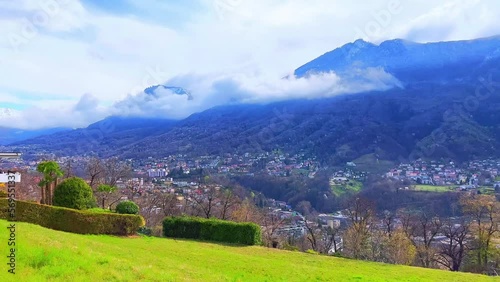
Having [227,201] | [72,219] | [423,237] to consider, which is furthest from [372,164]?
[72,219]

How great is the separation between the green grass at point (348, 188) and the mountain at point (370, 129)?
2830 centimetres

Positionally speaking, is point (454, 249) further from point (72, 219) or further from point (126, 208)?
point (72, 219)

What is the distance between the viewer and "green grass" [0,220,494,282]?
26.6 ft

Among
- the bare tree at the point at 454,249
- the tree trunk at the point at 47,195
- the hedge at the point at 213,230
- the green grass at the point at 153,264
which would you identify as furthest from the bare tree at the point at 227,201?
the bare tree at the point at 454,249

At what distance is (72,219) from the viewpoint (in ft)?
62.3

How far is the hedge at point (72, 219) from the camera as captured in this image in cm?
1798

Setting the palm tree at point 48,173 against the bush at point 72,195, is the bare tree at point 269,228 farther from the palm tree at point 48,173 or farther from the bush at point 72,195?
the palm tree at point 48,173

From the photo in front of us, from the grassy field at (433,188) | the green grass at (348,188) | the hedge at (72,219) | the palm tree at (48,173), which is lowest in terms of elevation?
the grassy field at (433,188)

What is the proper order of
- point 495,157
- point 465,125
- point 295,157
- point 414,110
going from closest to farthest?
point 495,157 → point 465,125 → point 295,157 → point 414,110

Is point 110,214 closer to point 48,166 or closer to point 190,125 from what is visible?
point 48,166

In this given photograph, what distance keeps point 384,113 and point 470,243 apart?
11242 cm

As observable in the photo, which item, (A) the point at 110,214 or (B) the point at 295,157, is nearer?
(A) the point at 110,214

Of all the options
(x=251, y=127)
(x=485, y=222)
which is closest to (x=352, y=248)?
(x=485, y=222)

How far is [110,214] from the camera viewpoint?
20375mm
